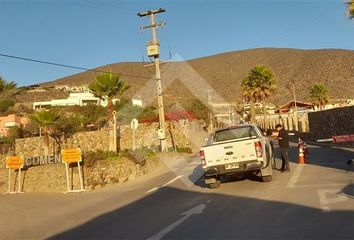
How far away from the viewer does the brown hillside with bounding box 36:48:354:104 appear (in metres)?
95.0

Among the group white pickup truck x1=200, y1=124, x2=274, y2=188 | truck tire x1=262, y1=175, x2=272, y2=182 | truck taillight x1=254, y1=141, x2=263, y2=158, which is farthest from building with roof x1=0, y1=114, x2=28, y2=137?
truck taillight x1=254, y1=141, x2=263, y2=158

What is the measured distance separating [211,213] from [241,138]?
501cm

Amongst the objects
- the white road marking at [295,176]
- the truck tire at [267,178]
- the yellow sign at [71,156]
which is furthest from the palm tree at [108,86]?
the truck tire at [267,178]

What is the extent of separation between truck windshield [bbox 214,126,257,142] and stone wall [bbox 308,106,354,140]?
61.0ft

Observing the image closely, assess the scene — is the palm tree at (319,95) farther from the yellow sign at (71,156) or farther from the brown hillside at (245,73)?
the yellow sign at (71,156)

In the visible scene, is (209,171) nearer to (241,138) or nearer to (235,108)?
(241,138)

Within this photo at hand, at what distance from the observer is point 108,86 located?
31422 millimetres

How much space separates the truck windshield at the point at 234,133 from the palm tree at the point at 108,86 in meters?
15.8

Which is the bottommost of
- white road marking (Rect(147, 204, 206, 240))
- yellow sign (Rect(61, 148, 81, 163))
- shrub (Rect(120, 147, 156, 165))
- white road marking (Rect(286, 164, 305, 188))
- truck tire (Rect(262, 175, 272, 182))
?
white road marking (Rect(147, 204, 206, 240))

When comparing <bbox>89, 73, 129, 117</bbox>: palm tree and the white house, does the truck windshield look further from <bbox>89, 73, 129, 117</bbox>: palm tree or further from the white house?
the white house

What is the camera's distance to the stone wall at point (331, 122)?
33853mm

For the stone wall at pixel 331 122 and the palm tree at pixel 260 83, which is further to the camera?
the palm tree at pixel 260 83

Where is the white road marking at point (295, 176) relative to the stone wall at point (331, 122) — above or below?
below

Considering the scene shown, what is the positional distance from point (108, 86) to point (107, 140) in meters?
9.87
